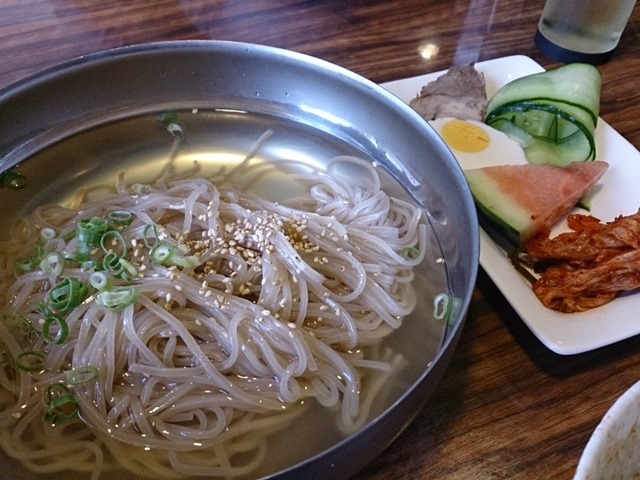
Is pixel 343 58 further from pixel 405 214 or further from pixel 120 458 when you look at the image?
pixel 120 458

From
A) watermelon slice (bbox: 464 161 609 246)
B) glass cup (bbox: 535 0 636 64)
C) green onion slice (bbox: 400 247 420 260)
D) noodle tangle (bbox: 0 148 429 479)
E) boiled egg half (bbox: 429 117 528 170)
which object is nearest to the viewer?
noodle tangle (bbox: 0 148 429 479)

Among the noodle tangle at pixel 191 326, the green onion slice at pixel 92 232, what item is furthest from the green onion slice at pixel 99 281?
the green onion slice at pixel 92 232

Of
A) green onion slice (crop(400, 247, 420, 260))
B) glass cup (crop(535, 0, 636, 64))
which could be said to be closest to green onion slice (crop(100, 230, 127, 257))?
green onion slice (crop(400, 247, 420, 260))

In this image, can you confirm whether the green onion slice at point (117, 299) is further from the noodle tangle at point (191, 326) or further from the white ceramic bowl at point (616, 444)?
the white ceramic bowl at point (616, 444)

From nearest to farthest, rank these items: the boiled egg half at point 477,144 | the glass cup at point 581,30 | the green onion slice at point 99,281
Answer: the green onion slice at point 99,281, the boiled egg half at point 477,144, the glass cup at point 581,30

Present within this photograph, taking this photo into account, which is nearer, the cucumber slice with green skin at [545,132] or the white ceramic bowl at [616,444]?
the white ceramic bowl at [616,444]

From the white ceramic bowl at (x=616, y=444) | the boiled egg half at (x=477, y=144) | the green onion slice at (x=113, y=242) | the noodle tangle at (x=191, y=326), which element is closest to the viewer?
the white ceramic bowl at (x=616, y=444)

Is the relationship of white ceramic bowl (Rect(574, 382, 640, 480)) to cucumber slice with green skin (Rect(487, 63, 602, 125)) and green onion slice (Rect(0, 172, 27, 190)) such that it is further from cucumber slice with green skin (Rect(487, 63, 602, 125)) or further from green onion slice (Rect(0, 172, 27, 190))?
green onion slice (Rect(0, 172, 27, 190))
